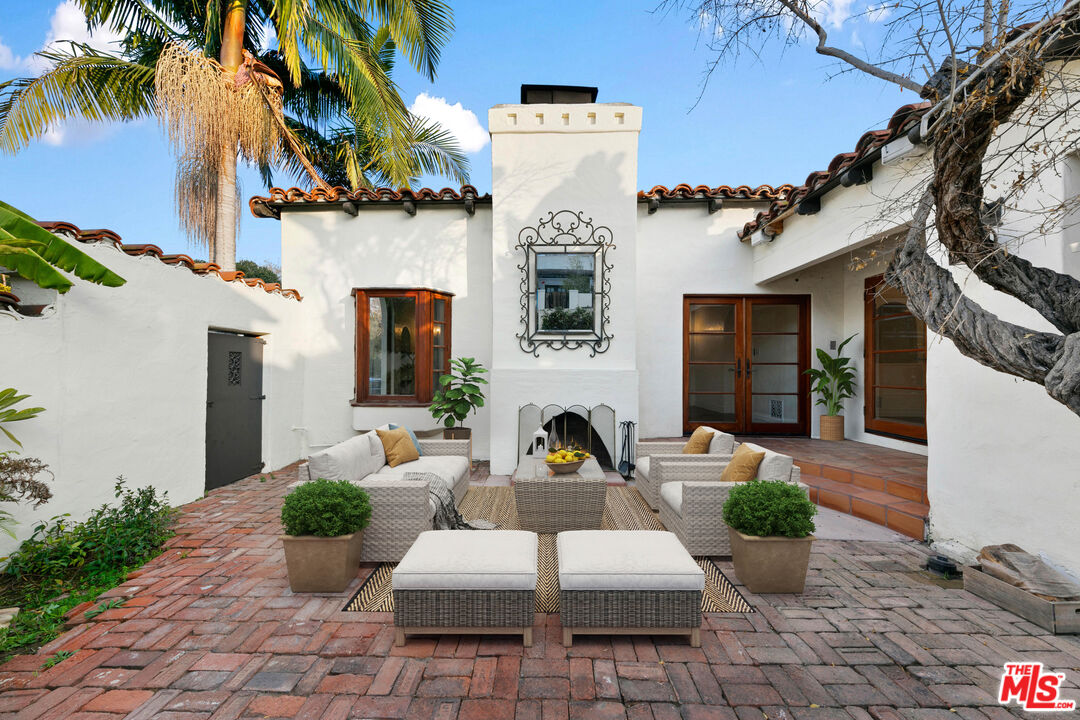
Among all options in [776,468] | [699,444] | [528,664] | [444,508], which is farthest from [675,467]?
[528,664]

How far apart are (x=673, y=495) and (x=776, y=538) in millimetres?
1007

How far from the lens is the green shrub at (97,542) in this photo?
3.10 m

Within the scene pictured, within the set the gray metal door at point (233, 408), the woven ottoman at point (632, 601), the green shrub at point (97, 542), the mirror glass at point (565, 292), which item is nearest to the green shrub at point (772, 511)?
the woven ottoman at point (632, 601)

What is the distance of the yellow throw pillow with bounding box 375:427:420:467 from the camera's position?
4.46m

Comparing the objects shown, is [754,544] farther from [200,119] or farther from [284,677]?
[200,119]

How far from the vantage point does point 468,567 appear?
2.37m

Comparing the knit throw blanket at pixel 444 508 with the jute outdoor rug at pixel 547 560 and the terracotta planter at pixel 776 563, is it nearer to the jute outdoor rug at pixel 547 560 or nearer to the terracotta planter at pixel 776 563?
the jute outdoor rug at pixel 547 560

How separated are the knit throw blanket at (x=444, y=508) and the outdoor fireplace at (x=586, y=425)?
196 centimetres

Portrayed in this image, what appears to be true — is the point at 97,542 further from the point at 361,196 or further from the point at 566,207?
the point at 566,207

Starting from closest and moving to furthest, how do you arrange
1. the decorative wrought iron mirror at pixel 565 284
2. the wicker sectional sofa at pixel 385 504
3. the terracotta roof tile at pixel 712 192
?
the wicker sectional sofa at pixel 385 504 < the decorative wrought iron mirror at pixel 565 284 < the terracotta roof tile at pixel 712 192

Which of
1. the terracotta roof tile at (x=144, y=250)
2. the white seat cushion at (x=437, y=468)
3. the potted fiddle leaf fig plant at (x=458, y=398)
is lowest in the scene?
the white seat cushion at (x=437, y=468)

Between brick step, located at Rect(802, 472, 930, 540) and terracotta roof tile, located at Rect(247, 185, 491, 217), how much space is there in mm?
5652

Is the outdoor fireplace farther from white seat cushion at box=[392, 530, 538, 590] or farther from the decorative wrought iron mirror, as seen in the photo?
white seat cushion at box=[392, 530, 538, 590]

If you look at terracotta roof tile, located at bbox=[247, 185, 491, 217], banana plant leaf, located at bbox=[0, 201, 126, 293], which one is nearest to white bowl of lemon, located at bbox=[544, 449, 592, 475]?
banana plant leaf, located at bbox=[0, 201, 126, 293]
